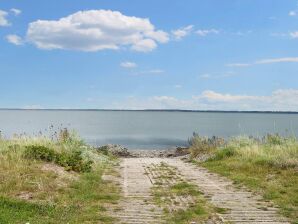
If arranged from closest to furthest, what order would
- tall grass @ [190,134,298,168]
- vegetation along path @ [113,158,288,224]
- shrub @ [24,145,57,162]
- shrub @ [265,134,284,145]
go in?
vegetation along path @ [113,158,288,224], shrub @ [24,145,57,162], tall grass @ [190,134,298,168], shrub @ [265,134,284,145]

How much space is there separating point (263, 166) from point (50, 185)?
28.6ft

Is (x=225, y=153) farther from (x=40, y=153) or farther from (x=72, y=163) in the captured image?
(x=40, y=153)

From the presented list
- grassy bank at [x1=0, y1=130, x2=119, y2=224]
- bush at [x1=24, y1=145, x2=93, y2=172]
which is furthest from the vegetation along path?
bush at [x1=24, y1=145, x2=93, y2=172]

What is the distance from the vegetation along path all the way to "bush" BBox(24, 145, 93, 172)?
1.50 meters

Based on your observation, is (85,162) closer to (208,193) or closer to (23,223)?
(208,193)

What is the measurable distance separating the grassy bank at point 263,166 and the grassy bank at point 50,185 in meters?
4.11

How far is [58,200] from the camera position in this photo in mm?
10969

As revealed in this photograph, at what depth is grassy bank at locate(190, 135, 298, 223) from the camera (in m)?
12.3

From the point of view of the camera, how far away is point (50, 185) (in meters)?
12.4

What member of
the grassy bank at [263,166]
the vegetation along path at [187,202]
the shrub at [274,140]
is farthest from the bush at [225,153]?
the vegetation along path at [187,202]

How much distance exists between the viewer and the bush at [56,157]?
52.1ft

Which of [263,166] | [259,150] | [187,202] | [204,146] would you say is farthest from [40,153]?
[204,146]

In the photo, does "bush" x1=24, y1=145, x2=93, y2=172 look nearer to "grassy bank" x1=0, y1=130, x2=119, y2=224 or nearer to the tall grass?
"grassy bank" x1=0, y1=130, x2=119, y2=224

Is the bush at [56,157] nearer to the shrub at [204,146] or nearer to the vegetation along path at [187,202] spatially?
the vegetation along path at [187,202]
